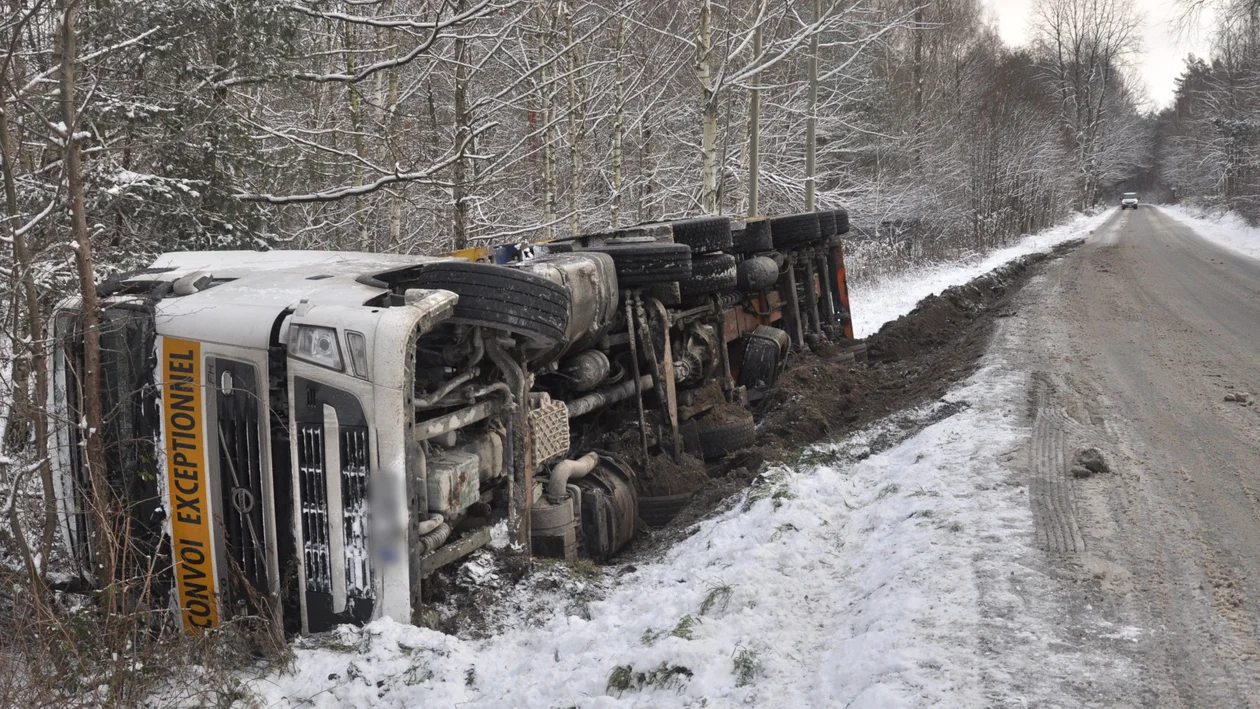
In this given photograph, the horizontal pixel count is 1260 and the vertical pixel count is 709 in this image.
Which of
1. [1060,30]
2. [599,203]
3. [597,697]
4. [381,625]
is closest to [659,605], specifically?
[597,697]

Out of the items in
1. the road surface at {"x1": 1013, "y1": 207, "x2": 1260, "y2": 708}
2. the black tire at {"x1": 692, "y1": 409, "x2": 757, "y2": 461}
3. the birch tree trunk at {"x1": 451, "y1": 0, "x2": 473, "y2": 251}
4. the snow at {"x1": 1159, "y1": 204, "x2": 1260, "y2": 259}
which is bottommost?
the black tire at {"x1": 692, "y1": 409, "x2": 757, "y2": 461}

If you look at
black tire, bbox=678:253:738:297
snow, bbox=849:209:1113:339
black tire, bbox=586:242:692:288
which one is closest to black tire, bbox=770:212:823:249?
black tire, bbox=678:253:738:297

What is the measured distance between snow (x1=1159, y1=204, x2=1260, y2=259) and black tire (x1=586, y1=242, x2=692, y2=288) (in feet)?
74.8

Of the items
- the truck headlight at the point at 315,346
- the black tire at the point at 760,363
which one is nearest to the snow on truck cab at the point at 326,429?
the truck headlight at the point at 315,346

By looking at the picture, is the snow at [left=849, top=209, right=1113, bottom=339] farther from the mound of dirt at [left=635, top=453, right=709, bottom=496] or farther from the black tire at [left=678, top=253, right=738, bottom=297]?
the mound of dirt at [left=635, top=453, right=709, bottom=496]

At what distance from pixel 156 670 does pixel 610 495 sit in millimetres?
2519

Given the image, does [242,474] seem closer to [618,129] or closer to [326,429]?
A: [326,429]

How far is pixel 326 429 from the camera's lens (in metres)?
3.36

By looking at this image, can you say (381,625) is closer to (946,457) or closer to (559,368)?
(559,368)

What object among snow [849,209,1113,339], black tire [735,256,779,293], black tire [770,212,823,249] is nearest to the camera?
black tire [735,256,779,293]

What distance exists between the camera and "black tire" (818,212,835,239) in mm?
9846

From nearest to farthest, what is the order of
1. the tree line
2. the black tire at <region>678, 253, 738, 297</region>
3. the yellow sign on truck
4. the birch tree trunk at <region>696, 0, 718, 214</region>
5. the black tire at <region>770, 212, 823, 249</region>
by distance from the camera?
1. the yellow sign on truck
2. the black tire at <region>678, 253, 738, 297</region>
3. the black tire at <region>770, 212, 823, 249</region>
4. the birch tree trunk at <region>696, 0, 718, 214</region>
5. the tree line

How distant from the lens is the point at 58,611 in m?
3.64

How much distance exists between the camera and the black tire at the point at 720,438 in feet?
21.5
